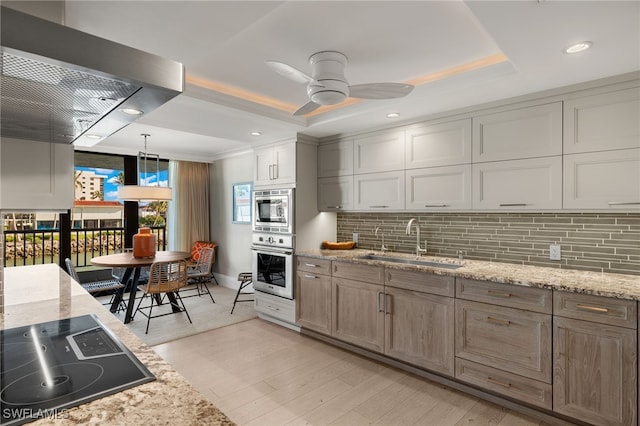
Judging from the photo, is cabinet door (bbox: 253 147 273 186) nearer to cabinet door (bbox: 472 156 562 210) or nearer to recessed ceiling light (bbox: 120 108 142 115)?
cabinet door (bbox: 472 156 562 210)

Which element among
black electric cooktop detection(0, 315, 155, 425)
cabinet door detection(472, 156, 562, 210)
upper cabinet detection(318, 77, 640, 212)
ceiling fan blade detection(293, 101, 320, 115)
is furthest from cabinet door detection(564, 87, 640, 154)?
black electric cooktop detection(0, 315, 155, 425)

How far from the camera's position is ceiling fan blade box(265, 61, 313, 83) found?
183 cm

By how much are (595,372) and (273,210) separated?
10.4 ft

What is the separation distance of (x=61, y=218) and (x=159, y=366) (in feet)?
17.1

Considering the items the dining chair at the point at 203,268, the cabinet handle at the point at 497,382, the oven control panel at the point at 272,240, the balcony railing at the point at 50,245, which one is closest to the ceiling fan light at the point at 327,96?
the oven control panel at the point at 272,240

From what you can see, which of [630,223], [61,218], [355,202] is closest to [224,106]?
[355,202]

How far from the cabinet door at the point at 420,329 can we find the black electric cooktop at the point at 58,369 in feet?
7.19

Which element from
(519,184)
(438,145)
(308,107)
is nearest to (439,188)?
(438,145)

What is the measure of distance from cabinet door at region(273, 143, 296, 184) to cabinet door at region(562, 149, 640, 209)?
2537 mm

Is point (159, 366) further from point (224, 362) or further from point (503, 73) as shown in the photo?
point (503, 73)

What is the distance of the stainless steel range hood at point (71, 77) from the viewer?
23.6 inches

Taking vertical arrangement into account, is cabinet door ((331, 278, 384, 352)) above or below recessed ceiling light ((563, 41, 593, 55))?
below

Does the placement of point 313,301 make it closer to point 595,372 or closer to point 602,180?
point 595,372

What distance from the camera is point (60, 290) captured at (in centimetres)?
190
